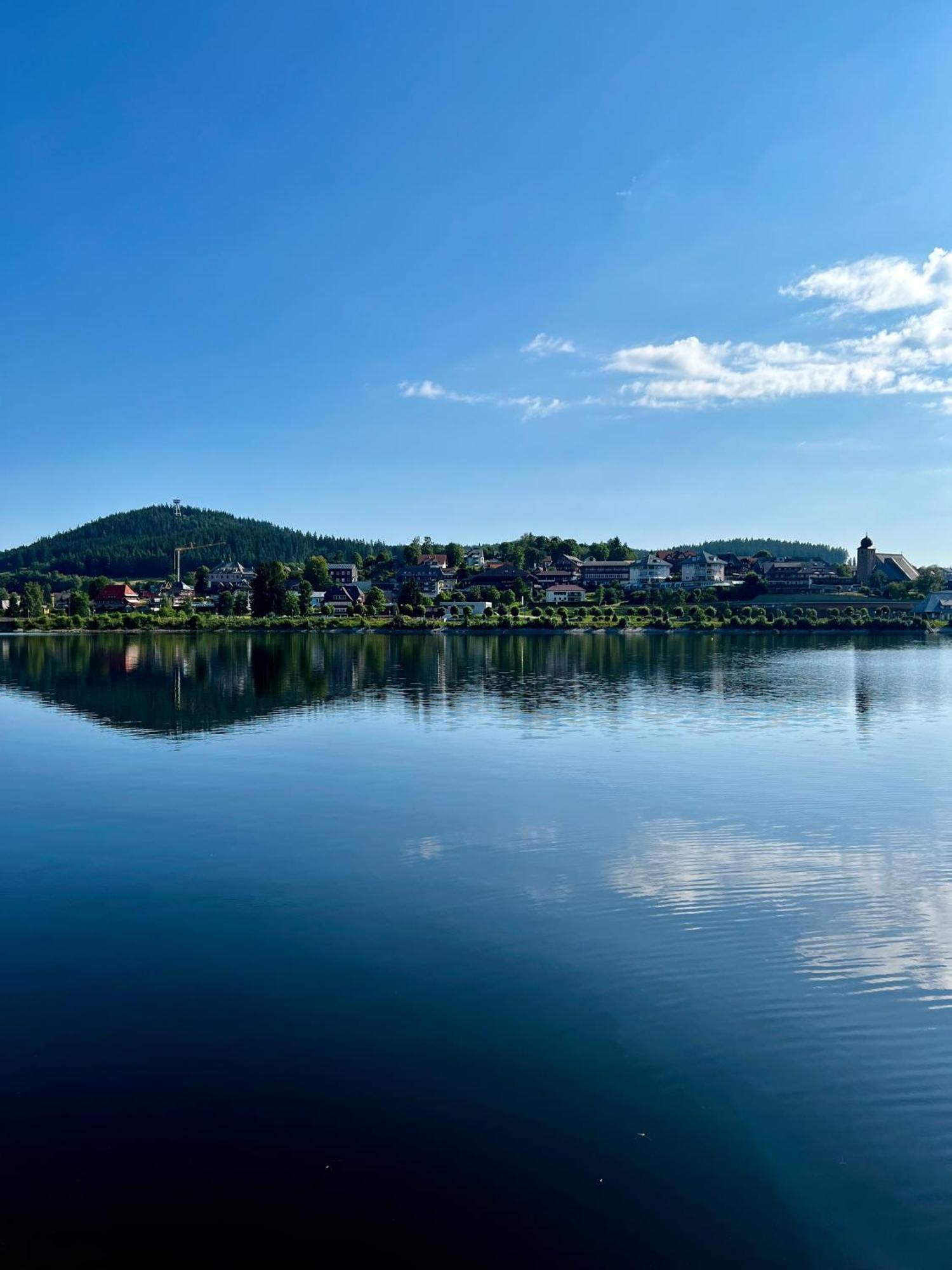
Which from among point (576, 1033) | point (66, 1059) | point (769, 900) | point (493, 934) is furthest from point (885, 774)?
point (66, 1059)

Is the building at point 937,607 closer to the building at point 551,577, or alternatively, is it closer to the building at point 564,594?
the building at point 564,594

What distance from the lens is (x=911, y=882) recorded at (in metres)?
12.6

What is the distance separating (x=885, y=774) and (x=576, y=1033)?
15047 mm

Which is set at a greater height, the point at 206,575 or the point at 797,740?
the point at 206,575

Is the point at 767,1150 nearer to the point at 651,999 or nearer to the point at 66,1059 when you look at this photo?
the point at 651,999

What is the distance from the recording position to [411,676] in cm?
4697

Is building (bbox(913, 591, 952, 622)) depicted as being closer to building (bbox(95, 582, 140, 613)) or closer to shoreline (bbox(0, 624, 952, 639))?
shoreline (bbox(0, 624, 952, 639))

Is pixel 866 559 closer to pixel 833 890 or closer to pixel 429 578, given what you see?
pixel 429 578

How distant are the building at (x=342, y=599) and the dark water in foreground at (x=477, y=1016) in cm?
10246

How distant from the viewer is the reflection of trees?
3394cm

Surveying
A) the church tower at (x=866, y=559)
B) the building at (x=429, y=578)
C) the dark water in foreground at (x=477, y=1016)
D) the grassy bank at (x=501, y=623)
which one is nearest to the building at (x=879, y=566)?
the church tower at (x=866, y=559)

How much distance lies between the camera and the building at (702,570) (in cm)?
14838

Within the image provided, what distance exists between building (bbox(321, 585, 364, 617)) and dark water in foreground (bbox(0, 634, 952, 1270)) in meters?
102

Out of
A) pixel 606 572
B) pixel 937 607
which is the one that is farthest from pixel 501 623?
pixel 937 607
